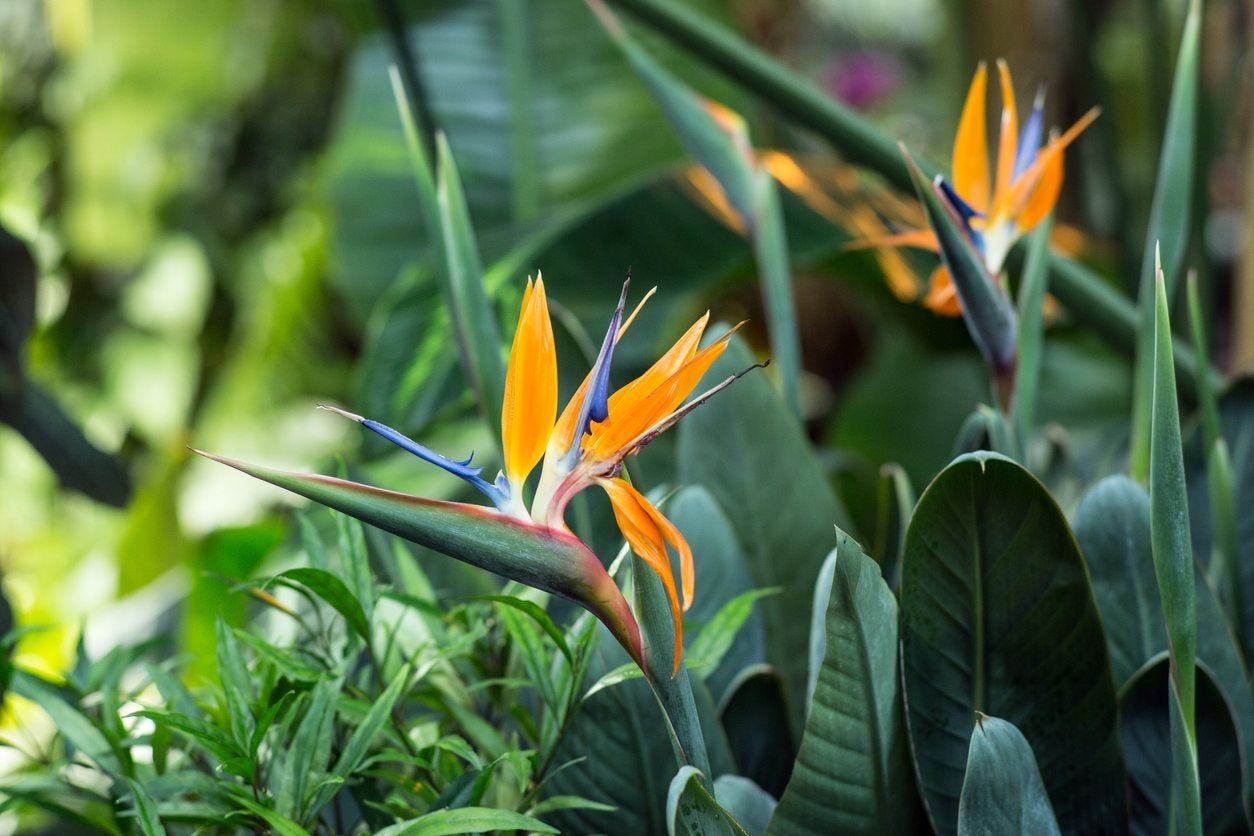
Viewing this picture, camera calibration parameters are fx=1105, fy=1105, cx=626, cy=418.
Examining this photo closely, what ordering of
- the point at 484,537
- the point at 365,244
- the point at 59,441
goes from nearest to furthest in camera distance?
the point at 484,537
the point at 59,441
the point at 365,244

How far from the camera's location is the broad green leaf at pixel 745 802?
275mm

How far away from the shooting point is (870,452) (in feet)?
2.96

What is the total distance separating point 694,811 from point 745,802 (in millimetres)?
66

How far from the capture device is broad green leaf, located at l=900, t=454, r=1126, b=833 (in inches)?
10.5

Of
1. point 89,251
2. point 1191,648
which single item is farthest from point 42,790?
point 89,251

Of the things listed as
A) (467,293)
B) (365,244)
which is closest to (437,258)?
(467,293)

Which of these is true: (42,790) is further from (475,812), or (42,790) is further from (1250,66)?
(1250,66)

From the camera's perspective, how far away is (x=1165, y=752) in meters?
0.31

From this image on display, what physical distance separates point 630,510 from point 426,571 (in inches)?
9.0

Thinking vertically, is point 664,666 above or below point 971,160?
below

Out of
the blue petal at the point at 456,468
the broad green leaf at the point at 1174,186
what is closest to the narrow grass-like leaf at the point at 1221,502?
the broad green leaf at the point at 1174,186

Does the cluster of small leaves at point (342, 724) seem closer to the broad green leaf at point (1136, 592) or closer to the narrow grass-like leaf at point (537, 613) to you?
the narrow grass-like leaf at point (537, 613)

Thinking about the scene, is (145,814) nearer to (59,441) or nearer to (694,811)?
(694,811)

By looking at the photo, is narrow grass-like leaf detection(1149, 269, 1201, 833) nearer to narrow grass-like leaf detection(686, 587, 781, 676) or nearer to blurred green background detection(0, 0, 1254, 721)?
narrow grass-like leaf detection(686, 587, 781, 676)
